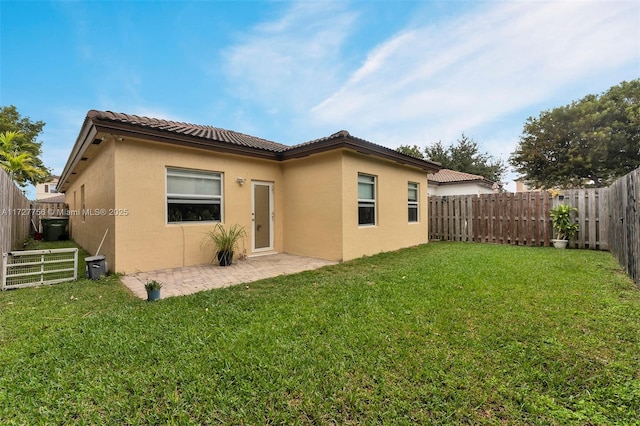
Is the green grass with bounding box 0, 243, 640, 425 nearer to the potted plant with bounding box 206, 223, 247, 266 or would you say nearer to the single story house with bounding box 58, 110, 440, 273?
the single story house with bounding box 58, 110, 440, 273

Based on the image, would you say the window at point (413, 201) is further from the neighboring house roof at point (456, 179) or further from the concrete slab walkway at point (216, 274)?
the neighboring house roof at point (456, 179)

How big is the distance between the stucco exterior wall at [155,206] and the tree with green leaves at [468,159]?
2748 centimetres

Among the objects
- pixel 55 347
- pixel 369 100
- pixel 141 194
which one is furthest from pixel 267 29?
pixel 55 347

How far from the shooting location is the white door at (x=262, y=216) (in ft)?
28.6

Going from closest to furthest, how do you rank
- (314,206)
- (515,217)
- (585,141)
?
(314,206) < (515,217) < (585,141)

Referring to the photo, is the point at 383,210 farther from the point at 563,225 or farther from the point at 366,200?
the point at 563,225

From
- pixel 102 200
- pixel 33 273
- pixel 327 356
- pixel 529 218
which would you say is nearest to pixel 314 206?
pixel 102 200

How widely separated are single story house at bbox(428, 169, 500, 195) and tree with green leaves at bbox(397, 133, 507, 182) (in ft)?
36.8

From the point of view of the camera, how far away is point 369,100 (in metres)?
14.0

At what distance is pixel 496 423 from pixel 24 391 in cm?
362

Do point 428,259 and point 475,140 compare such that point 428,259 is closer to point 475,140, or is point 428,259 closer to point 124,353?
point 124,353

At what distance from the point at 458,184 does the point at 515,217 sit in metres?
9.63

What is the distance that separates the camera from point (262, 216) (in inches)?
353

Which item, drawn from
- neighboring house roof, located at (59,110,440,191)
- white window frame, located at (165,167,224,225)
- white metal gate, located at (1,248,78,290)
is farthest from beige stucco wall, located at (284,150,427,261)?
white metal gate, located at (1,248,78,290)
